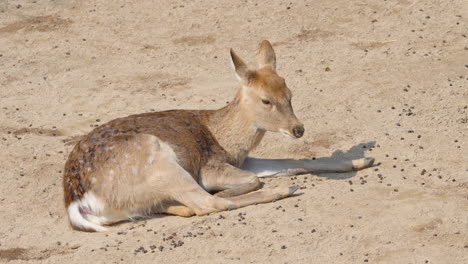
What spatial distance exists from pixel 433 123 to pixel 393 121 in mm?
414

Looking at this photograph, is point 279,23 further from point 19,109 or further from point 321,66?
point 19,109

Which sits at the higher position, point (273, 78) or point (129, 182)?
point (273, 78)

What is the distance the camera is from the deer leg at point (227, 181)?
8.49 m

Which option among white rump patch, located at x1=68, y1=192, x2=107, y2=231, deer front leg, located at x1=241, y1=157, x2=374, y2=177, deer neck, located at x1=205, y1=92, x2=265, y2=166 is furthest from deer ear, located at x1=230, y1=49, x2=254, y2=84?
white rump patch, located at x1=68, y1=192, x2=107, y2=231

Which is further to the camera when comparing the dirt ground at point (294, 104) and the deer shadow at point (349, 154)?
the deer shadow at point (349, 154)

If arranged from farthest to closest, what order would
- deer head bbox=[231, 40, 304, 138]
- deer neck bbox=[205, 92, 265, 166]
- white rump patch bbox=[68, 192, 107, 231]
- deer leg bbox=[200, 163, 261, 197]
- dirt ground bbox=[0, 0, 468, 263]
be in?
1. deer neck bbox=[205, 92, 265, 166]
2. deer head bbox=[231, 40, 304, 138]
3. deer leg bbox=[200, 163, 261, 197]
4. white rump patch bbox=[68, 192, 107, 231]
5. dirt ground bbox=[0, 0, 468, 263]

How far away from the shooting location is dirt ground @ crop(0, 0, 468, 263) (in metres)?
7.44

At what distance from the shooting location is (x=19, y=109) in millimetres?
10867

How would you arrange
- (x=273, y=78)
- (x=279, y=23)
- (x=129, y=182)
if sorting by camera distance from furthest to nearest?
(x=279, y=23) → (x=273, y=78) → (x=129, y=182)

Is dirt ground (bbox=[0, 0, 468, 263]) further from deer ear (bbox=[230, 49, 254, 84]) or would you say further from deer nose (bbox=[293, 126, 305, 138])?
deer ear (bbox=[230, 49, 254, 84])

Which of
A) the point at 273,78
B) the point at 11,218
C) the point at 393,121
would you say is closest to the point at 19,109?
the point at 11,218

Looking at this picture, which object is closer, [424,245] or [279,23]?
[424,245]

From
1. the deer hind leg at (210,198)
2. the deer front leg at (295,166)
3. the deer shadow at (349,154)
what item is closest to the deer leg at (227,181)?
the deer hind leg at (210,198)

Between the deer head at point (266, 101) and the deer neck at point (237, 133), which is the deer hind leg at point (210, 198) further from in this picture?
the deer head at point (266, 101)
